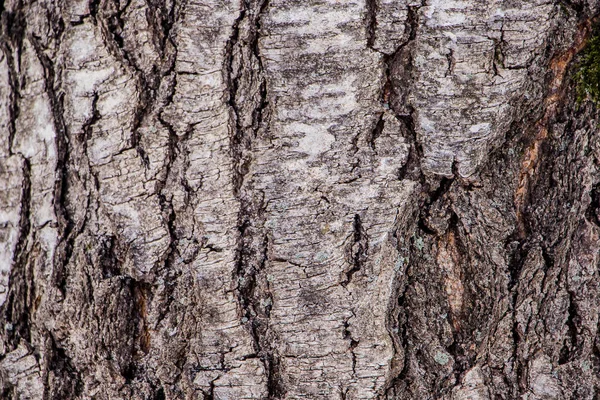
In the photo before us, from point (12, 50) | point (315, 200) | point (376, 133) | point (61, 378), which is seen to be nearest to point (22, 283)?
point (61, 378)

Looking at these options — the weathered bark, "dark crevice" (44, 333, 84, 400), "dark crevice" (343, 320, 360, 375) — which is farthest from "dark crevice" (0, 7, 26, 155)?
"dark crevice" (343, 320, 360, 375)

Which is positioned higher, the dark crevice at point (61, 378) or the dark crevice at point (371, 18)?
the dark crevice at point (371, 18)

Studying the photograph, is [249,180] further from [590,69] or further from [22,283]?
[590,69]

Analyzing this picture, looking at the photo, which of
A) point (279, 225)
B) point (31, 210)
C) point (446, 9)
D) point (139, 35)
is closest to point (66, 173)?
point (31, 210)

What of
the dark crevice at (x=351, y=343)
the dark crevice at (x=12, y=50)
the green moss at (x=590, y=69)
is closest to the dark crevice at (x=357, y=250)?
the dark crevice at (x=351, y=343)

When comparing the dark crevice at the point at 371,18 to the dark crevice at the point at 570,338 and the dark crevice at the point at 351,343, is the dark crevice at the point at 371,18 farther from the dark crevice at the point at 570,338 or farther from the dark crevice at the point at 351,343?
the dark crevice at the point at 570,338

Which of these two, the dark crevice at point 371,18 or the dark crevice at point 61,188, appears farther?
the dark crevice at point 61,188
